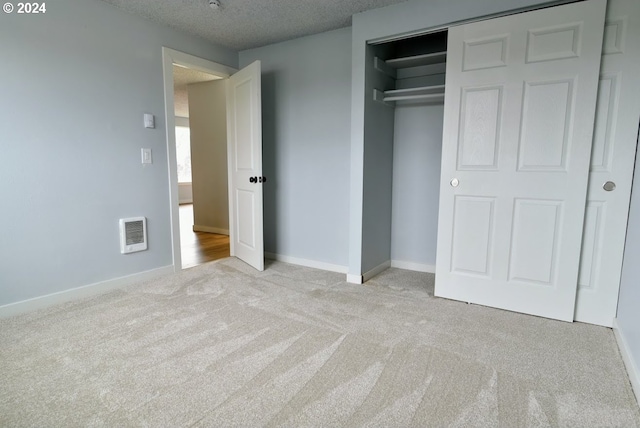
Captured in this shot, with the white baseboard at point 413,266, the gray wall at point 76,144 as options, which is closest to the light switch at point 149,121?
the gray wall at point 76,144

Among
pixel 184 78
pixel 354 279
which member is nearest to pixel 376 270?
pixel 354 279

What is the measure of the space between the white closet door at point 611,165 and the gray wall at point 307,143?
1939 millimetres

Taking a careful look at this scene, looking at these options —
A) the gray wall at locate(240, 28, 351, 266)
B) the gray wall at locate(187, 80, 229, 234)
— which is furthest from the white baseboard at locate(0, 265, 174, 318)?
the gray wall at locate(187, 80, 229, 234)

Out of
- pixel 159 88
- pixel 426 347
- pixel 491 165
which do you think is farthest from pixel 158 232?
pixel 491 165

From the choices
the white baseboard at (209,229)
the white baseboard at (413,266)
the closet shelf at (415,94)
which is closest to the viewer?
the closet shelf at (415,94)

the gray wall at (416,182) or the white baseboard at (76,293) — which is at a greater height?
the gray wall at (416,182)

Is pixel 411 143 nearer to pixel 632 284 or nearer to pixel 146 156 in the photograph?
pixel 632 284

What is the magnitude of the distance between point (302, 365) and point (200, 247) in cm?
318

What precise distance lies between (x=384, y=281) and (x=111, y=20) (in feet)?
10.7

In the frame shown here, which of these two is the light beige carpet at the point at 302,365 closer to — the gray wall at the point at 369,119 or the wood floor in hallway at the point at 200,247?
the gray wall at the point at 369,119

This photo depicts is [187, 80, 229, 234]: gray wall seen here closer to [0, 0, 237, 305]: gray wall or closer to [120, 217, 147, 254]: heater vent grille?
[0, 0, 237, 305]: gray wall

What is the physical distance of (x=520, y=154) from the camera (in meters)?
2.42

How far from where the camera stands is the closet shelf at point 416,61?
297 centimetres

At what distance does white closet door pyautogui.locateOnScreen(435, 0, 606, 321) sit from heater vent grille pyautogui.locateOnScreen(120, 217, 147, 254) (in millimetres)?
A: 2668
